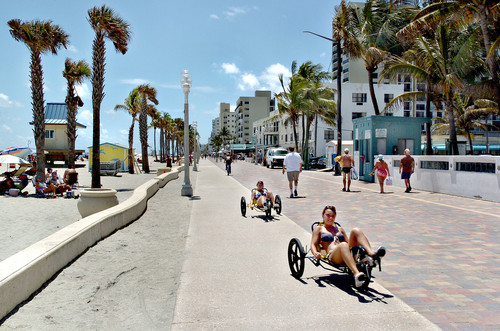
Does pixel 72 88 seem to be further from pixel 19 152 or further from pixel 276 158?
pixel 276 158

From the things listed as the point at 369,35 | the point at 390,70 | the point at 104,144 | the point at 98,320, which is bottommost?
the point at 98,320

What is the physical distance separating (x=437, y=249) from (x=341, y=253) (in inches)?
103

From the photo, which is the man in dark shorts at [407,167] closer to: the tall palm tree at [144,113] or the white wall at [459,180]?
the white wall at [459,180]

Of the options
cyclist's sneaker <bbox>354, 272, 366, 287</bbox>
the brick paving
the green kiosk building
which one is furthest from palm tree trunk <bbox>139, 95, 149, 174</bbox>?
cyclist's sneaker <bbox>354, 272, 366, 287</bbox>

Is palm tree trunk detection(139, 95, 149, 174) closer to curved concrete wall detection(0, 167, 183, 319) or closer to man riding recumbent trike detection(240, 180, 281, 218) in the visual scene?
man riding recumbent trike detection(240, 180, 281, 218)

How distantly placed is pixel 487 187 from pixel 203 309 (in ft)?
37.4

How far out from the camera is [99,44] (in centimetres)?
1639

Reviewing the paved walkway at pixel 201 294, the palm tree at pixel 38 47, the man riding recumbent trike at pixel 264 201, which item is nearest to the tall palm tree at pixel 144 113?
the palm tree at pixel 38 47

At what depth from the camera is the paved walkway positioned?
3.61m

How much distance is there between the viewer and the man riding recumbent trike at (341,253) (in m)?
4.22

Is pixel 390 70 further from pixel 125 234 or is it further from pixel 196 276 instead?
pixel 196 276

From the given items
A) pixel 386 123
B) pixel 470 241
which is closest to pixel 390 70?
pixel 386 123

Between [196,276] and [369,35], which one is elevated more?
[369,35]

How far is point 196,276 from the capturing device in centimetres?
499
